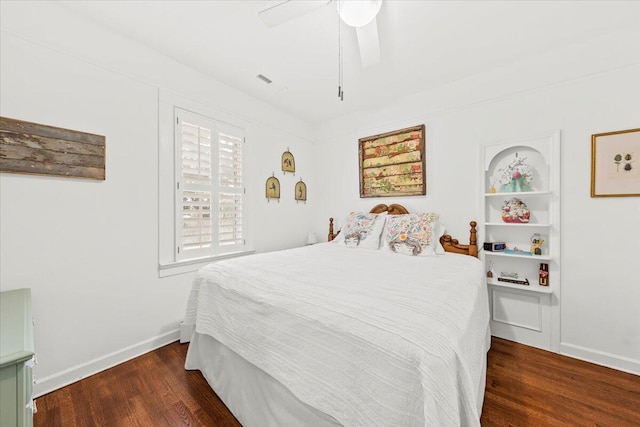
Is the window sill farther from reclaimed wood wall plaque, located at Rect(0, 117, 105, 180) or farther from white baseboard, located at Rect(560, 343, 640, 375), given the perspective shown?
white baseboard, located at Rect(560, 343, 640, 375)

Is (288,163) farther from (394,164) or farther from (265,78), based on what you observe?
(394,164)

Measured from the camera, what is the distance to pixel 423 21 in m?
1.89

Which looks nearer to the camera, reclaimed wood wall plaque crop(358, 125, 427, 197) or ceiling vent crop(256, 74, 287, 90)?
ceiling vent crop(256, 74, 287, 90)

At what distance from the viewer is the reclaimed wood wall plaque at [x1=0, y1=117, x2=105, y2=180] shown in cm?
162

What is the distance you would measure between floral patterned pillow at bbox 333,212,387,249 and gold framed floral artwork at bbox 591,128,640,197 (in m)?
1.85

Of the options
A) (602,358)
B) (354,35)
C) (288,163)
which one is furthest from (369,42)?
(602,358)

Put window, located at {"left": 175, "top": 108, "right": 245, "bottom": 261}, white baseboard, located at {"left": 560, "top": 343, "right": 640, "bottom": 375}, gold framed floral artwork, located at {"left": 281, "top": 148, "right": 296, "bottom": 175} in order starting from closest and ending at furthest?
white baseboard, located at {"left": 560, "top": 343, "right": 640, "bottom": 375} → window, located at {"left": 175, "top": 108, "right": 245, "bottom": 261} → gold framed floral artwork, located at {"left": 281, "top": 148, "right": 296, "bottom": 175}

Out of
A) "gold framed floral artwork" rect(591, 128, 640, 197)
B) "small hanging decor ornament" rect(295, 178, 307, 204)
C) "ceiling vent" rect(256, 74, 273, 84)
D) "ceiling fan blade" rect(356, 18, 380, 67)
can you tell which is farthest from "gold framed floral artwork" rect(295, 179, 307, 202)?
"gold framed floral artwork" rect(591, 128, 640, 197)

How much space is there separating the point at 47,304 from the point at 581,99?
176 inches

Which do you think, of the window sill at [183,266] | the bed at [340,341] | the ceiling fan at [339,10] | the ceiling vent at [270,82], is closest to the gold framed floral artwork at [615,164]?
the bed at [340,341]

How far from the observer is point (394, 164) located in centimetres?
322

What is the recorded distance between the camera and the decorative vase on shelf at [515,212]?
92.7 inches

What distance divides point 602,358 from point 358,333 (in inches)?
98.3

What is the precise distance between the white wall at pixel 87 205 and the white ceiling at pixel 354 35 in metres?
0.27
